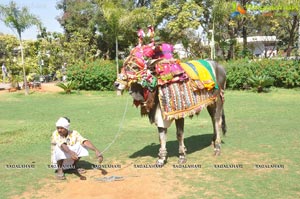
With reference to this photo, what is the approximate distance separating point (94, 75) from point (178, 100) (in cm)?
1443

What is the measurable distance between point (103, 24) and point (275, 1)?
1488 cm

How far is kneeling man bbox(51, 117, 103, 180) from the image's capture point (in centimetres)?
611

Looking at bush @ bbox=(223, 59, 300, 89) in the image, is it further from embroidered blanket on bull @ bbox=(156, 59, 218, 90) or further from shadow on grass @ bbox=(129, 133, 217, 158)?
embroidered blanket on bull @ bbox=(156, 59, 218, 90)

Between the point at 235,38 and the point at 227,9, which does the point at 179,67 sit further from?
the point at 235,38

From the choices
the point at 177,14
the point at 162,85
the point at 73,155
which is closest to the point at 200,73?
the point at 162,85

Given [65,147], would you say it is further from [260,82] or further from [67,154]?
[260,82]

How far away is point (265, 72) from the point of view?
18766 millimetres

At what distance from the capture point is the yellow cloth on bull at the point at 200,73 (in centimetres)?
694

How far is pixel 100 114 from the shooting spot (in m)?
13.1

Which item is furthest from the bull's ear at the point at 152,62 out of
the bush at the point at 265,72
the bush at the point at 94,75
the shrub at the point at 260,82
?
the bush at the point at 94,75

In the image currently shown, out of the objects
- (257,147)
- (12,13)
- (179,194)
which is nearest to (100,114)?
(257,147)

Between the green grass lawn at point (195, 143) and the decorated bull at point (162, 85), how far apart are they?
3.04 feet

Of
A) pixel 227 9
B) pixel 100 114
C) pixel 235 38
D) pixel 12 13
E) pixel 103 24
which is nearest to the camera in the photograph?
pixel 100 114

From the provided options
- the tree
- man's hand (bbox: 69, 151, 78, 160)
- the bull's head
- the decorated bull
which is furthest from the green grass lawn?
the tree
